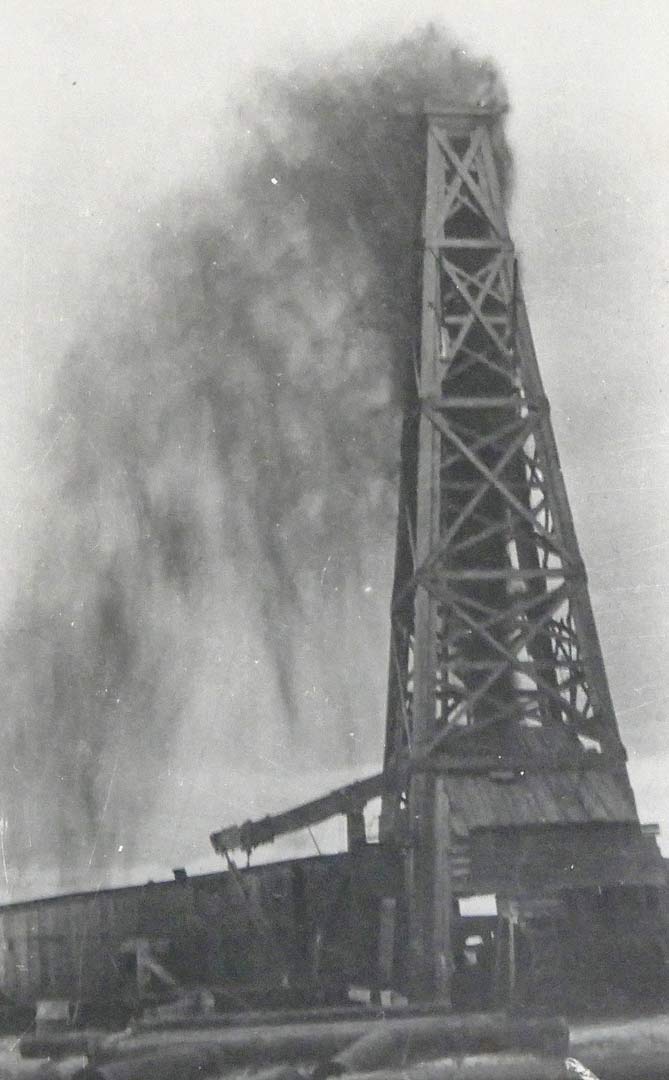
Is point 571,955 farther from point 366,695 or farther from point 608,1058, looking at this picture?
point 366,695

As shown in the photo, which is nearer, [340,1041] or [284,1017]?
[340,1041]

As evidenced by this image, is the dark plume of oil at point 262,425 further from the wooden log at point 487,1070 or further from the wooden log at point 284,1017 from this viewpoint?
the wooden log at point 487,1070

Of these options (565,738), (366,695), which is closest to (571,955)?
(565,738)

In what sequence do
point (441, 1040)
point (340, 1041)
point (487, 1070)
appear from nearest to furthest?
point (487, 1070) → point (441, 1040) → point (340, 1041)

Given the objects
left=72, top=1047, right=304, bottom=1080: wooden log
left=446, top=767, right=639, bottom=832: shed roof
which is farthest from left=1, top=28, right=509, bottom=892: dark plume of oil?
left=72, top=1047, right=304, bottom=1080: wooden log

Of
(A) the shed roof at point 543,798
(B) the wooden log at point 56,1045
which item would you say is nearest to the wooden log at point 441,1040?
(B) the wooden log at point 56,1045

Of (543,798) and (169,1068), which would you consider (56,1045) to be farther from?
(543,798)

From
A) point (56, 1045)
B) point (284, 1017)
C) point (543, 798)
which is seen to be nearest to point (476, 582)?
point (543, 798)

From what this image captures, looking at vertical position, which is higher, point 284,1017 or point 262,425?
point 262,425
